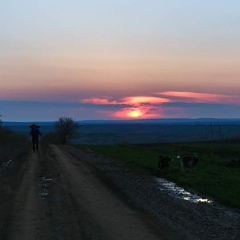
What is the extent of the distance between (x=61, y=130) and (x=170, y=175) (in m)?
69.5

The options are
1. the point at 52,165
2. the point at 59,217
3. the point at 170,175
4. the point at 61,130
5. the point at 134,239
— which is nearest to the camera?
the point at 134,239

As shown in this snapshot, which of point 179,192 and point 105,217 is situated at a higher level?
point 105,217

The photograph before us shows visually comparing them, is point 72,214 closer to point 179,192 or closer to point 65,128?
point 179,192

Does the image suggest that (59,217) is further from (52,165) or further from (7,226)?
(52,165)

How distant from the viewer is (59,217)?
973 centimetres

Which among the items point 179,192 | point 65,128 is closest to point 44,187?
point 179,192

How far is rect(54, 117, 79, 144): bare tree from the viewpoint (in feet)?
283

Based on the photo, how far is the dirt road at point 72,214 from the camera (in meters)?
8.27

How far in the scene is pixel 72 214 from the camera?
10.1m

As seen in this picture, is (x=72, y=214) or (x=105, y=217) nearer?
(x=105, y=217)

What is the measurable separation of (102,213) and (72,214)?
76 centimetres

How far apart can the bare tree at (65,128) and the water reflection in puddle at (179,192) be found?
227 feet

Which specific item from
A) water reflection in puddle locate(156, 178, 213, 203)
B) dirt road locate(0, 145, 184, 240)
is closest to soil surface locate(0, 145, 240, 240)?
dirt road locate(0, 145, 184, 240)

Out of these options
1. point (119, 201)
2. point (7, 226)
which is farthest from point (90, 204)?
point (7, 226)
